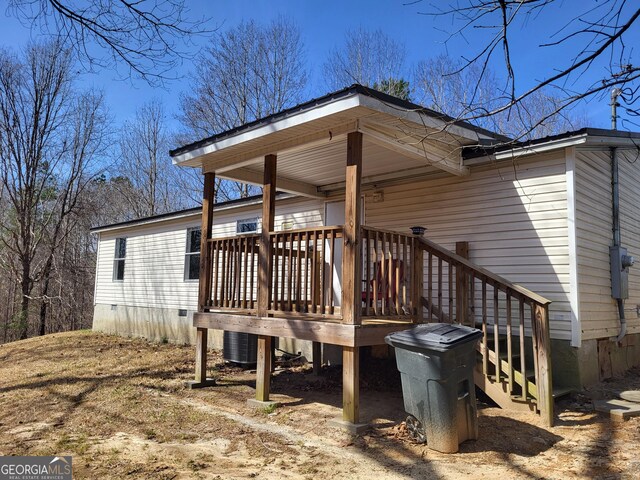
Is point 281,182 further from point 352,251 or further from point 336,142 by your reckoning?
point 352,251

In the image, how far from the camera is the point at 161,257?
42.2 ft

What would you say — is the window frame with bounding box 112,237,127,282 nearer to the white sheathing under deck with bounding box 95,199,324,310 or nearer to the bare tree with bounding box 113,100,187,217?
the white sheathing under deck with bounding box 95,199,324,310

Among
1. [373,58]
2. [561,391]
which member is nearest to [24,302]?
[373,58]

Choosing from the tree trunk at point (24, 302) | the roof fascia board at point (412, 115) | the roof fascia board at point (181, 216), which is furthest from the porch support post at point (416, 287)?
the tree trunk at point (24, 302)

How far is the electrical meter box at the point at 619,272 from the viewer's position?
6699mm

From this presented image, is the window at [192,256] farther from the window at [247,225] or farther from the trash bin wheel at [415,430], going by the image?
the trash bin wheel at [415,430]

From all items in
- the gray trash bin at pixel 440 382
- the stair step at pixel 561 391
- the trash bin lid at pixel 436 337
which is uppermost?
the trash bin lid at pixel 436 337

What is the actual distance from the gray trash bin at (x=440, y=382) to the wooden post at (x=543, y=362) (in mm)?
971

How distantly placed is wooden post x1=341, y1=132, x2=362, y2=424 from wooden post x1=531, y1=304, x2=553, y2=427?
6.00 feet

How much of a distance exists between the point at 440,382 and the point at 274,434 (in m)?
1.82

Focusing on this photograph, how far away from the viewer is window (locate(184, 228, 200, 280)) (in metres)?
11.9

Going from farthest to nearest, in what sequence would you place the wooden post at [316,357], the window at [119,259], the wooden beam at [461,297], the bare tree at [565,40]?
1. the window at [119,259]
2. the wooden post at [316,357]
3. the wooden beam at [461,297]
4. the bare tree at [565,40]

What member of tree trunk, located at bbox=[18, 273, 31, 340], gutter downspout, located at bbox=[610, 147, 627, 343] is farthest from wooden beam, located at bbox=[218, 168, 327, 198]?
tree trunk, located at bbox=[18, 273, 31, 340]

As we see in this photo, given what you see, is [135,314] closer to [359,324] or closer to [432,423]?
[359,324]
